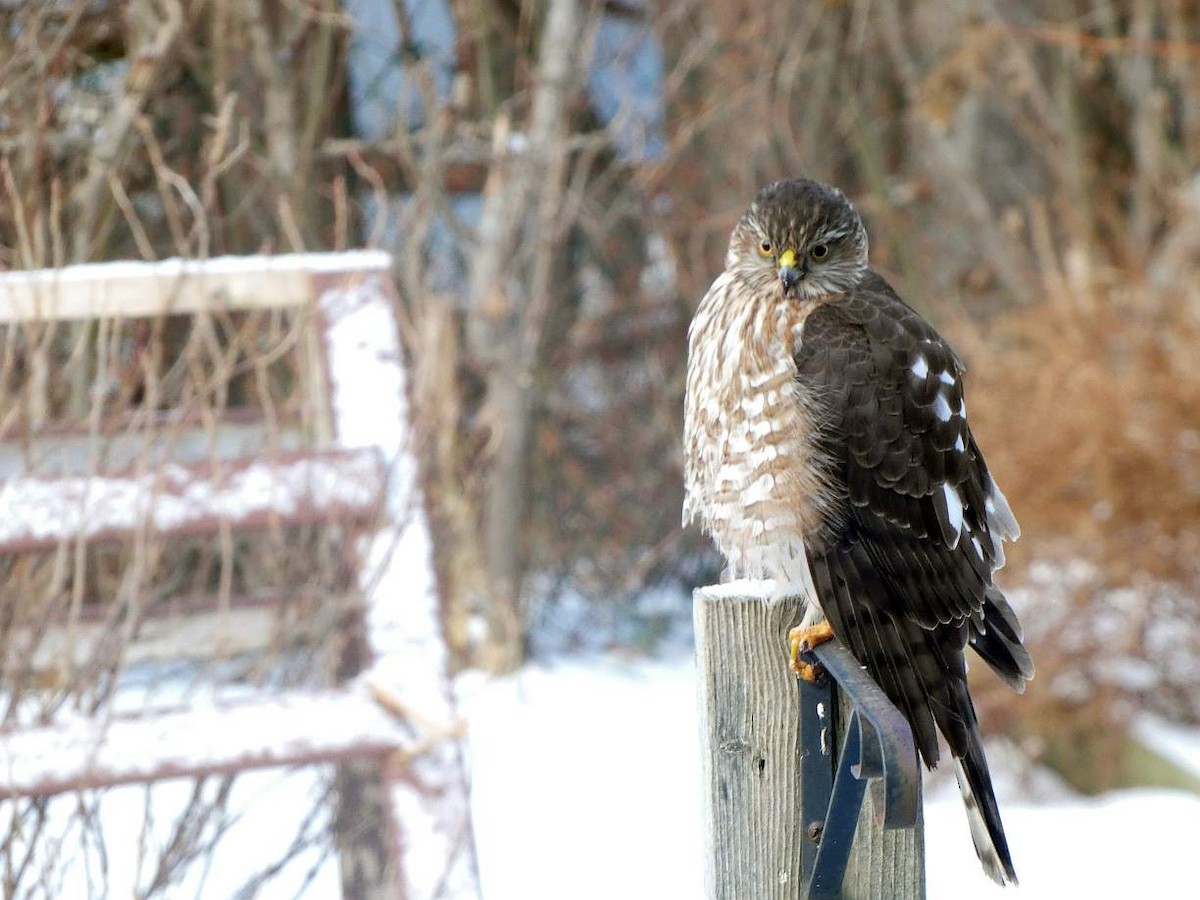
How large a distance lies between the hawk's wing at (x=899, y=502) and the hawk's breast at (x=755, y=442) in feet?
0.11

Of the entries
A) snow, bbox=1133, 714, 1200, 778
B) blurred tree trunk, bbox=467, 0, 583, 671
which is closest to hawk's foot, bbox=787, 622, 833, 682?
snow, bbox=1133, 714, 1200, 778

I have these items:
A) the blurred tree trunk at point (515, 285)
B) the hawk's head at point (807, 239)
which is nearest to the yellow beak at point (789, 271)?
the hawk's head at point (807, 239)

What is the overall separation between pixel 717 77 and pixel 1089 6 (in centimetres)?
238

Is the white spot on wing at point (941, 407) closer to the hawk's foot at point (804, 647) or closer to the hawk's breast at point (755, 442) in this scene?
the hawk's breast at point (755, 442)

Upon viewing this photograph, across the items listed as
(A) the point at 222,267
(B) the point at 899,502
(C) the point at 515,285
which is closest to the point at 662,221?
(C) the point at 515,285

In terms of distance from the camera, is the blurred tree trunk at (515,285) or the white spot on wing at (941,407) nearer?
the white spot on wing at (941,407)

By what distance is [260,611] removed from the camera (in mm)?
3846

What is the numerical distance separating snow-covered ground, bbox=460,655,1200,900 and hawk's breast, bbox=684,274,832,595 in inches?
30.7

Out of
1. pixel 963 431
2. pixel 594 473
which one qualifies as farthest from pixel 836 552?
pixel 594 473

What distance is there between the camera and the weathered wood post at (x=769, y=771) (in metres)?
1.69

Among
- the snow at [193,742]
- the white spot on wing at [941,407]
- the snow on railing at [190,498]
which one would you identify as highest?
the white spot on wing at [941,407]

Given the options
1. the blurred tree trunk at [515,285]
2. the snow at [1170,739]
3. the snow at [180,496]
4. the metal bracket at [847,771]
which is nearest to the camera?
the metal bracket at [847,771]

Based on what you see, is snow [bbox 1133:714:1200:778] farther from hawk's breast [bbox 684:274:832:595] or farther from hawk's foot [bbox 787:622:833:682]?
hawk's foot [bbox 787:622:833:682]

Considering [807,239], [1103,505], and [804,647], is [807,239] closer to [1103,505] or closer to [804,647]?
[804,647]
